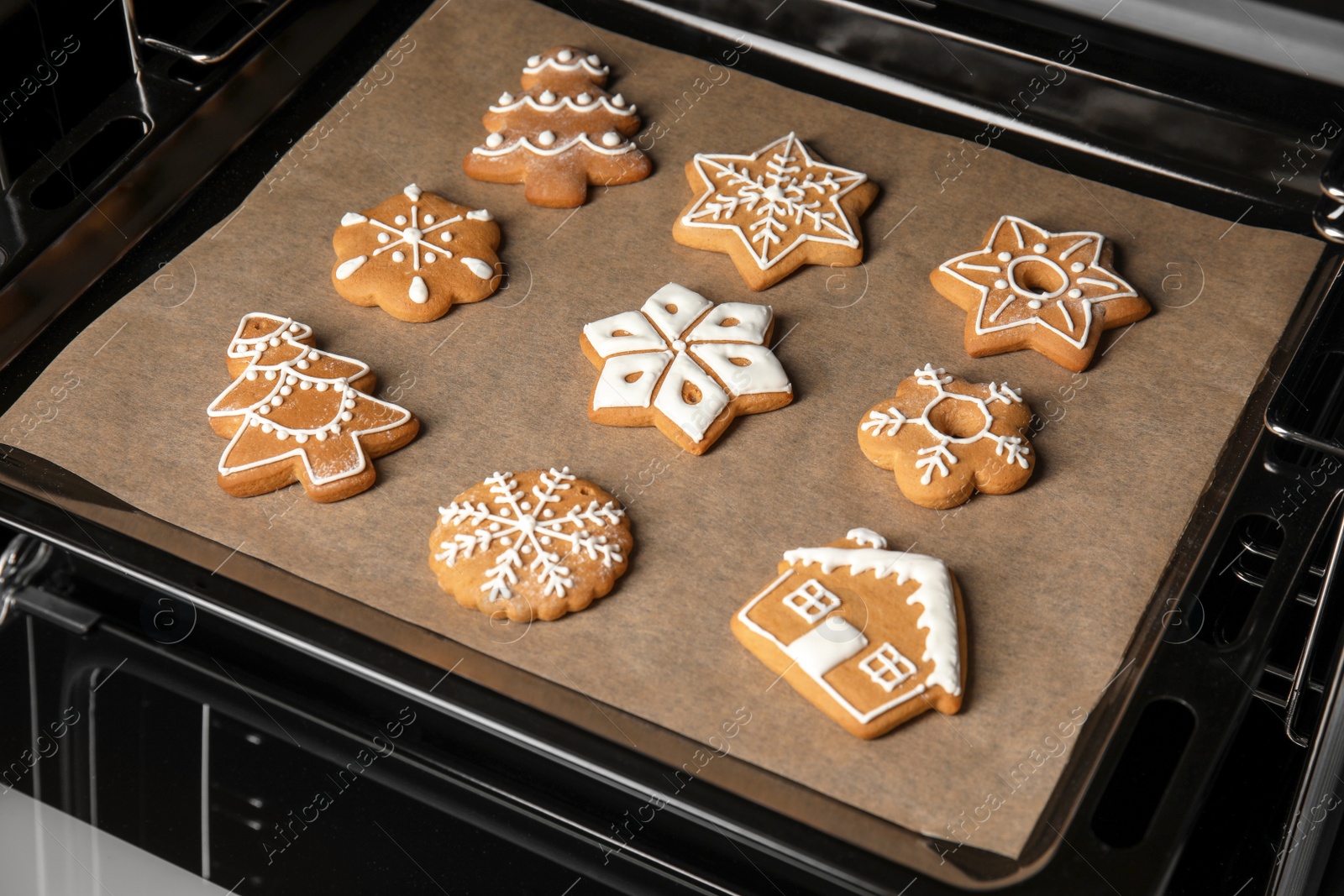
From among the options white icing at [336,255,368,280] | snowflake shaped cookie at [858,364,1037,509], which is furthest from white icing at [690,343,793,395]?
white icing at [336,255,368,280]

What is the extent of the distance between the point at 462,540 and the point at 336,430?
0.25 m

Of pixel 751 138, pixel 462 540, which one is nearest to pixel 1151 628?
pixel 462 540

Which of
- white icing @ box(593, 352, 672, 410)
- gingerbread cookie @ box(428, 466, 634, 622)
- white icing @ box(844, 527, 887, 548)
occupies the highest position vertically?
white icing @ box(593, 352, 672, 410)

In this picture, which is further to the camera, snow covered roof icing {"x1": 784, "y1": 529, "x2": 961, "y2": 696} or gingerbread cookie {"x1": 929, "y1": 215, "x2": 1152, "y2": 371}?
gingerbread cookie {"x1": 929, "y1": 215, "x2": 1152, "y2": 371}

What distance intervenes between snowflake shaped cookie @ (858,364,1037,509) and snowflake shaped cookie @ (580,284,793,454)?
149 millimetres

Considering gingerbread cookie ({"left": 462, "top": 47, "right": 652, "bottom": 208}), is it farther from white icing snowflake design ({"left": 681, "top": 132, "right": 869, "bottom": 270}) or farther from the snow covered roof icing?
the snow covered roof icing

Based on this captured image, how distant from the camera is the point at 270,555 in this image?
1.53 m

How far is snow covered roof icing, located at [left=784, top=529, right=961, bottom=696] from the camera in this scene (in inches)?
55.9

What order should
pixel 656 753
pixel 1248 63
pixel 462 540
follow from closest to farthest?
pixel 656 753 → pixel 462 540 → pixel 1248 63

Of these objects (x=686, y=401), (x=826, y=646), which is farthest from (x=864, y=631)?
(x=686, y=401)

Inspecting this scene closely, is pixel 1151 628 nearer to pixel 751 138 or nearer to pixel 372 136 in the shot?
pixel 751 138

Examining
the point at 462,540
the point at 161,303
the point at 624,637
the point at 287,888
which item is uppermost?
the point at 161,303

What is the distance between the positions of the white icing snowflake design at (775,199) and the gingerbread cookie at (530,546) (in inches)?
18.9

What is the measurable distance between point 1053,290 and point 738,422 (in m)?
0.49
